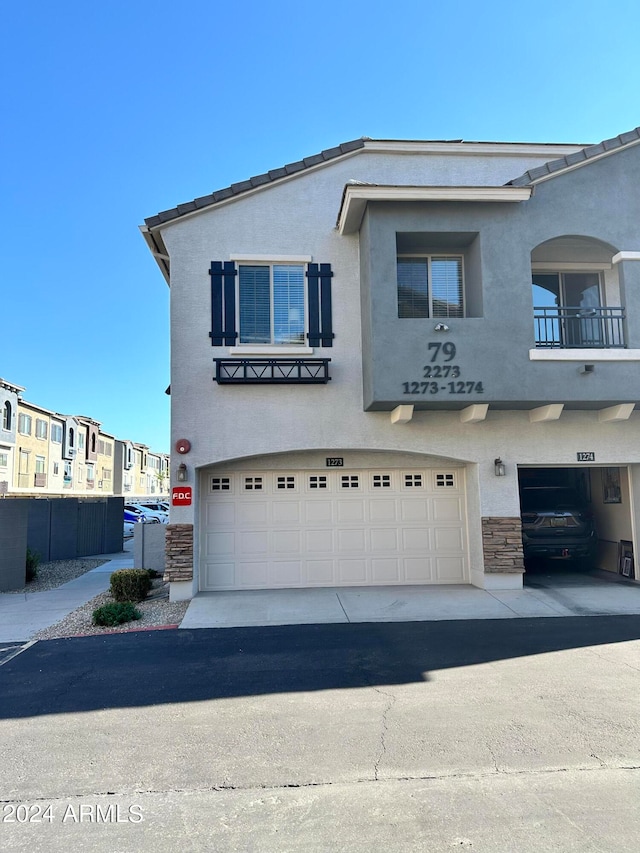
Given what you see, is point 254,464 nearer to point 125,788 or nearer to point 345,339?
point 345,339

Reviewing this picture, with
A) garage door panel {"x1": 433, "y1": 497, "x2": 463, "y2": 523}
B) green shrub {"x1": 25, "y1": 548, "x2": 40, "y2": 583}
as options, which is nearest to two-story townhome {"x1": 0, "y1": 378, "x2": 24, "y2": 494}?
green shrub {"x1": 25, "y1": 548, "x2": 40, "y2": 583}

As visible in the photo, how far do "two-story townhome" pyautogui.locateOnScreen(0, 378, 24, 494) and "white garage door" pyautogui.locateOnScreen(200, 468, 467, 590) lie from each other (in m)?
31.5

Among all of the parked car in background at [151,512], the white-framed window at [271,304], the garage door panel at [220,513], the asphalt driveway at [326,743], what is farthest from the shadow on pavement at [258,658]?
the parked car in background at [151,512]

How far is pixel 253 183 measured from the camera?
1038cm

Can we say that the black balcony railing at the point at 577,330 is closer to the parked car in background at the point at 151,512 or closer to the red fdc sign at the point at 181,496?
the red fdc sign at the point at 181,496

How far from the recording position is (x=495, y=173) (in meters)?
11.0

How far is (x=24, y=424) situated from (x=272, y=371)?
3739 centimetres

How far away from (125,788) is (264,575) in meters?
6.53

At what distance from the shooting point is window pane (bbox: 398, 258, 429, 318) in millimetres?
10523

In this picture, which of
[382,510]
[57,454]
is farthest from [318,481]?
[57,454]

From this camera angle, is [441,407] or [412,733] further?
[441,407]

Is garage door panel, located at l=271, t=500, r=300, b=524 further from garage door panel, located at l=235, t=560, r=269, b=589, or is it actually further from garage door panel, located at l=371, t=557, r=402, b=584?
garage door panel, located at l=371, t=557, r=402, b=584

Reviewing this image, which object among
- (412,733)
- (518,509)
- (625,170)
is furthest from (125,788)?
(625,170)

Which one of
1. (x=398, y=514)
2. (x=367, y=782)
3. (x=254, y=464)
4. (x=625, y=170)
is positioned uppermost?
(x=625, y=170)
